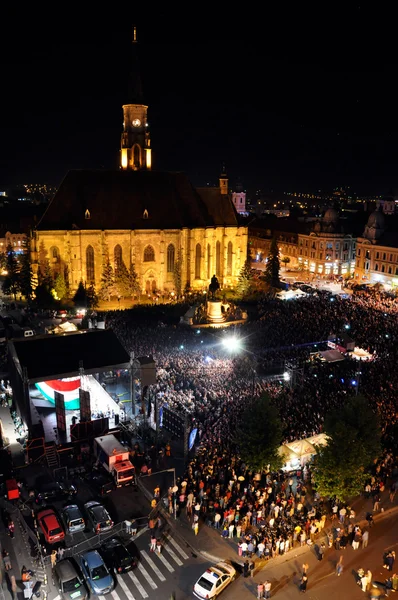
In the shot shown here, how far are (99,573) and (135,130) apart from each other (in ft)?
186

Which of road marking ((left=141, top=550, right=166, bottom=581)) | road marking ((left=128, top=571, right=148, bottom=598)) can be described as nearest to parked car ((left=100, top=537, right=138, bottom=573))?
road marking ((left=128, top=571, right=148, bottom=598))

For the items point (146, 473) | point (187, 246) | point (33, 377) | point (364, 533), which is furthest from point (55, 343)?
point (187, 246)

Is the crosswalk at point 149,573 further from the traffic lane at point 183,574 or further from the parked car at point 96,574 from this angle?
the parked car at point 96,574

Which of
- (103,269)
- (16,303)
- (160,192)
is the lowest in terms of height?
(16,303)

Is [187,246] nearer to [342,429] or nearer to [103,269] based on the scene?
[103,269]

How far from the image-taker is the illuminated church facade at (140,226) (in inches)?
2299

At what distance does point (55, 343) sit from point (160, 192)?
37.3 m

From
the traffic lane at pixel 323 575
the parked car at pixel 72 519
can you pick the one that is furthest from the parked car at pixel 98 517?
the traffic lane at pixel 323 575

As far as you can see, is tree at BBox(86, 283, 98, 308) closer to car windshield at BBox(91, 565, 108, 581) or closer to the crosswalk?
the crosswalk

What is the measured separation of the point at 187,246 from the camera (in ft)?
204

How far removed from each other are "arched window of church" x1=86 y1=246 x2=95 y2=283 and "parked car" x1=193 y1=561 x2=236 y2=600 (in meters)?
45.8

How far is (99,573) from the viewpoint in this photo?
1688cm

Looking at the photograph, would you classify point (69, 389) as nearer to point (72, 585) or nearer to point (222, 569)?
point (72, 585)

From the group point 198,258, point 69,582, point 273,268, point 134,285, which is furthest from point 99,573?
point 273,268
